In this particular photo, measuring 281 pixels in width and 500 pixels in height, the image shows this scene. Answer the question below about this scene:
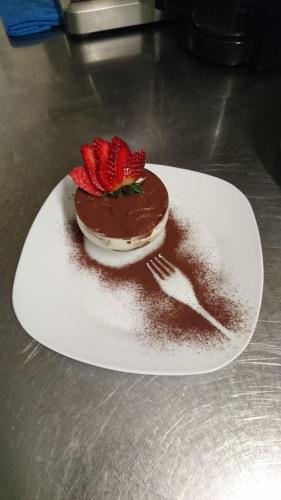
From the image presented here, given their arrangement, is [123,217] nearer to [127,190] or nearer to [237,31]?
[127,190]

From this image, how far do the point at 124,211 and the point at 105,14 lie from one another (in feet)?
4.47

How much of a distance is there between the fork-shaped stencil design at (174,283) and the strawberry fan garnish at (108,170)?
0.73 ft

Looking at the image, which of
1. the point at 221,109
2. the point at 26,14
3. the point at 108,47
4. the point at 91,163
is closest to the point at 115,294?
the point at 91,163

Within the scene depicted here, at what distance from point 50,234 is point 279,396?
77 cm

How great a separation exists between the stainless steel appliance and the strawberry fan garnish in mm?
1180

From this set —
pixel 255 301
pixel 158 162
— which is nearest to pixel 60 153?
pixel 158 162

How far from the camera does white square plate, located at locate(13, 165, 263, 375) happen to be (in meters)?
0.87

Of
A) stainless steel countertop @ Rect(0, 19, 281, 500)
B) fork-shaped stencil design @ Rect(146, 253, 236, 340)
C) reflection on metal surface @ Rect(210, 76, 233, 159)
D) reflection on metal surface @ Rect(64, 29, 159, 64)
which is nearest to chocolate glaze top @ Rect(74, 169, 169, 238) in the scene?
fork-shaped stencil design @ Rect(146, 253, 236, 340)

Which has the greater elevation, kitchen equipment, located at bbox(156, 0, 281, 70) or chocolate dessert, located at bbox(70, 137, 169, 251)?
kitchen equipment, located at bbox(156, 0, 281, 70)

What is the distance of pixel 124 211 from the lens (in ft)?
3.36

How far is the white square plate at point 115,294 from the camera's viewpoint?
34.1 inches

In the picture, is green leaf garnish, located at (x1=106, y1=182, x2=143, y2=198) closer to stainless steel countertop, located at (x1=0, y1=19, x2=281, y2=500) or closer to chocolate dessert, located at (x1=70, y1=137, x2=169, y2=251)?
chocolate dessert, located at (x1=70, y1=137, x2=169, y2=251)

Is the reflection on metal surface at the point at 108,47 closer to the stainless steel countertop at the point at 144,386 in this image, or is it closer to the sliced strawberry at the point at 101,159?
the stainless steel countertop at the point at 144,386

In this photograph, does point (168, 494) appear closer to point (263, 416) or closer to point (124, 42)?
point (263, 416)
